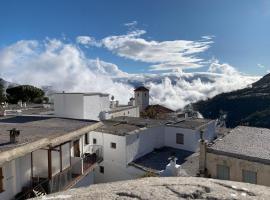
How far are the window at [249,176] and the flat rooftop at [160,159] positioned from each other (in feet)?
14.6

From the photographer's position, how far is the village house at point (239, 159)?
63.9 ft

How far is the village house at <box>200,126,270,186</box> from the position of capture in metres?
19.5

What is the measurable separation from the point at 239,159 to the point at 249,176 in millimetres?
1278

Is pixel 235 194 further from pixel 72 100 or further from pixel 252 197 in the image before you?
pixel 72 100

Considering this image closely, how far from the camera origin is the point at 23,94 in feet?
201

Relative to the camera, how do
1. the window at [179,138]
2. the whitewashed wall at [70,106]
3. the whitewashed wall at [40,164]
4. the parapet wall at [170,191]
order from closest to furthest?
the parapet wall at [170,191]
the whitewashed wall at [40,164]
the whitewashed wall at [70,106]
the window at [179,138]

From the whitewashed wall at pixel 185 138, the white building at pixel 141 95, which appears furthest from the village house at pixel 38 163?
the white building at pixel 141 95

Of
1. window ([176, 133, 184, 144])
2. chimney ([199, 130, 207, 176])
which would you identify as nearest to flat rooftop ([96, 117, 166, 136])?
window ([176, 133, 184, 144])

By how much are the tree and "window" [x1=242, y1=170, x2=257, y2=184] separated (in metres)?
51.2

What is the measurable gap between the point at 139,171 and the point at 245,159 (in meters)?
9.39

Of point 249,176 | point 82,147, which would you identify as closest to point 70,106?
point 82,147

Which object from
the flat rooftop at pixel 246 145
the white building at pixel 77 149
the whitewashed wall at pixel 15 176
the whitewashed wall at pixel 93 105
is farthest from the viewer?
the whitewashed wall at pixel 93 105

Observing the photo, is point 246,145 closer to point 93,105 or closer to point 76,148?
point 76,148

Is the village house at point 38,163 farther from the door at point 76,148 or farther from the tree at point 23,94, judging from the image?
the tree at point 23,94
